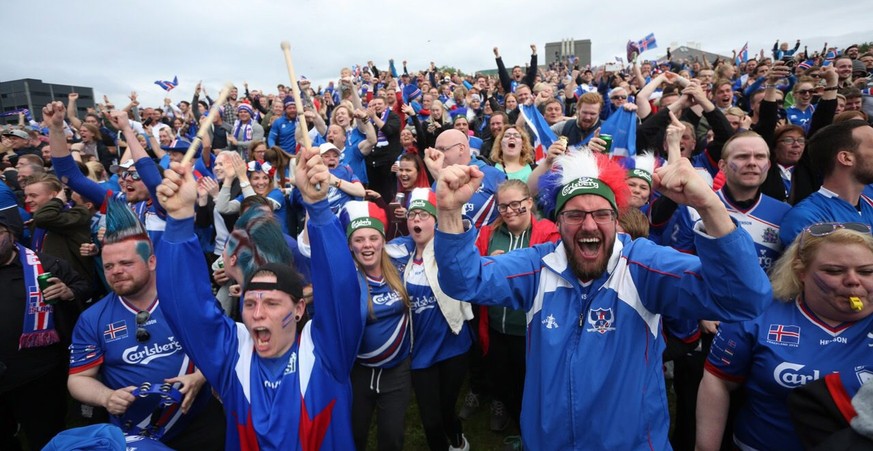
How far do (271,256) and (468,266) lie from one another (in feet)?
4.29

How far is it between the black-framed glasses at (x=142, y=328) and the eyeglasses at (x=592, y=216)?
2.61 meters

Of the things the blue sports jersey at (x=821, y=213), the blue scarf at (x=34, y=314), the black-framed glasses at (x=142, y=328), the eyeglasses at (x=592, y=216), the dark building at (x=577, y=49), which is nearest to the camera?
the eyeglasses at (x=592, y=216)

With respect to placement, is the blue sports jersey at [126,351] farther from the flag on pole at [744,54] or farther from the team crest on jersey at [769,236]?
the flag on pole at [744,54]

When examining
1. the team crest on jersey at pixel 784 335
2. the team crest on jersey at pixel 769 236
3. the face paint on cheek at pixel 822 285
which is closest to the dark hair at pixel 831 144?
the team crest on jersey at pixel 769 236

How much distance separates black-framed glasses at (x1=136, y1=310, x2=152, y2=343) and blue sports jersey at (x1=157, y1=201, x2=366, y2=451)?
2.33 feet

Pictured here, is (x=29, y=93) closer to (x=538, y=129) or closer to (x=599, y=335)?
(x=538, y=129)

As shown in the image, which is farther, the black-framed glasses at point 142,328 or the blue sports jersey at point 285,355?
the black-framed glasses at point 142,328

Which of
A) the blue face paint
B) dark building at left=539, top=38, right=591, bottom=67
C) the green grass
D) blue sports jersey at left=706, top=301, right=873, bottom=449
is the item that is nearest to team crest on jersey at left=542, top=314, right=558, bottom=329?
blue sports jersey at left=706, top=301, right=873, bottom=449

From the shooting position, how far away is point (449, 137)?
189 inches

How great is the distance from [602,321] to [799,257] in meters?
1.26

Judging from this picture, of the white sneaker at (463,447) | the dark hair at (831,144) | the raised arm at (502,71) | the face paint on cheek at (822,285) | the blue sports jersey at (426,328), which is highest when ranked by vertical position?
the raised arm at (502,71)

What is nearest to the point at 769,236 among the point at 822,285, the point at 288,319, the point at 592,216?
the point at 822,285

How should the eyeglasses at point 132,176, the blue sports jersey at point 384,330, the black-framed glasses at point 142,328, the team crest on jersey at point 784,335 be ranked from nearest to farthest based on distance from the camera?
the team crest on jersey at point 784,335, the black-framed glasses at point 142,328, the blue sports jersey at point 384,330, the eyeglasses at point 132,176

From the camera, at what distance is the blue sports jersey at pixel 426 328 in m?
3.38
